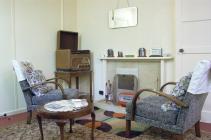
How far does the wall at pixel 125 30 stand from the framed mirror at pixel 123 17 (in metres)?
0.08

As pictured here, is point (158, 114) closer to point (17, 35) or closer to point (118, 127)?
point (118, 127)

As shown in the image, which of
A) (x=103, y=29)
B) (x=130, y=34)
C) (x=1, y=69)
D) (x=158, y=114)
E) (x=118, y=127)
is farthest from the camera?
(x=103, y=29)

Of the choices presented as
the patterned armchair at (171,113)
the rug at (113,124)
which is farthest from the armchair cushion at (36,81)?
the patterned armchair at (171,113)

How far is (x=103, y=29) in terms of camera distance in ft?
15.3

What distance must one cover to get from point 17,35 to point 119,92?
6.95ft

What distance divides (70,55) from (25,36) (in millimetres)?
875

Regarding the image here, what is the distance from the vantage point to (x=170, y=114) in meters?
2.45

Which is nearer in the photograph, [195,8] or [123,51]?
[195,8]

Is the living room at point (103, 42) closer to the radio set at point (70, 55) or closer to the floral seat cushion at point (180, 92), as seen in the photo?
the radio set at point (70, 55)

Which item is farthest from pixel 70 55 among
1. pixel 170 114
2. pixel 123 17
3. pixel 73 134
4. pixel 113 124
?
pixel 170 114

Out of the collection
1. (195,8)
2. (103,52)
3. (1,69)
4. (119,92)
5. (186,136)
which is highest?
(195,8)

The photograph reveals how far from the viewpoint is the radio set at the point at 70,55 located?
4352 millimetres

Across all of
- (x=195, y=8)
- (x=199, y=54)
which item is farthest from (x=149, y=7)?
(x=199, y=54)

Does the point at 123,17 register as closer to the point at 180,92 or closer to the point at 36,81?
the point at 36,81
